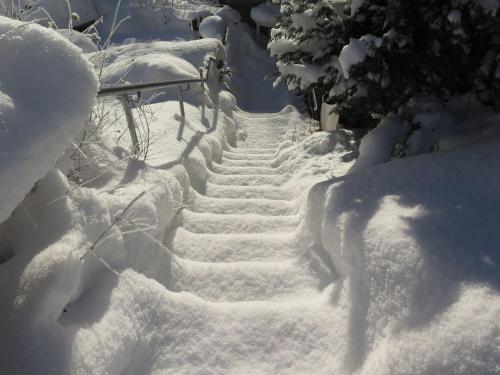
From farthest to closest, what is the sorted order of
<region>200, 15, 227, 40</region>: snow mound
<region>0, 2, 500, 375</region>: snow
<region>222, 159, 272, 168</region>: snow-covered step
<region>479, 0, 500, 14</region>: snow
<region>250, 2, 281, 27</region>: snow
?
<region>250, 2, 281, 27</region>: snow < <region>200, 15, 227, 40</region>: snow mound < <region>222, 159, 272, 168</region>: snow-covered step < <region>479, 0, 500, 14</region>: snow < <region>0, 2, 500, 375</region>: snow

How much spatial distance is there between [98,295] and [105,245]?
30 cm

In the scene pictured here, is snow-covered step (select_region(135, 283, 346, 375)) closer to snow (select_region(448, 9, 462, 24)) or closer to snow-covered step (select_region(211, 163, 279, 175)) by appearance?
snow (select_region(448, 9, 462, 24))

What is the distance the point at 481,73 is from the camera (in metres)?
2.73

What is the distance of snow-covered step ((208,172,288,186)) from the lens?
439cm

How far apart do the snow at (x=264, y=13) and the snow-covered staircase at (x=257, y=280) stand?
14.0 m

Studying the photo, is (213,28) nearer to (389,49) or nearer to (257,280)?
(389,49)

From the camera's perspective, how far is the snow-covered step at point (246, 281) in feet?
7.77

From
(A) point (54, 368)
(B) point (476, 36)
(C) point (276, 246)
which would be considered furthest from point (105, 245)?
(B) point (476, 36)

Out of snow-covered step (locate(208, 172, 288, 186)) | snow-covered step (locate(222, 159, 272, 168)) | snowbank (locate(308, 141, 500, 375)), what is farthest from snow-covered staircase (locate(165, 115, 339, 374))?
snow-covered step (locate(222, 159, 272, 168))

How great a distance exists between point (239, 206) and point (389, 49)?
6.37 feet

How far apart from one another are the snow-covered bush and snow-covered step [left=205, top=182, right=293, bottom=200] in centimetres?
115

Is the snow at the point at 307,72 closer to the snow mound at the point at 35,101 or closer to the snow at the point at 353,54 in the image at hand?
the snow at the point at 353,54

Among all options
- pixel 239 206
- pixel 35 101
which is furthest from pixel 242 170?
pixel 35 101

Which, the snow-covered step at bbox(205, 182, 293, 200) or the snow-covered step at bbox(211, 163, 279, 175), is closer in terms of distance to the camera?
the snow-covered step at bbox(205, 182, 293, 200)
